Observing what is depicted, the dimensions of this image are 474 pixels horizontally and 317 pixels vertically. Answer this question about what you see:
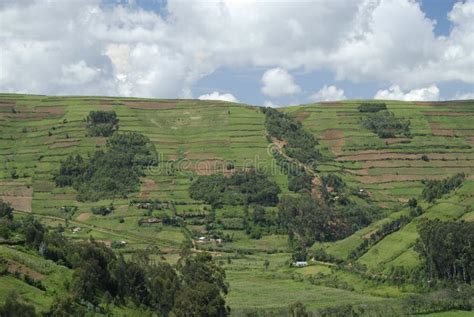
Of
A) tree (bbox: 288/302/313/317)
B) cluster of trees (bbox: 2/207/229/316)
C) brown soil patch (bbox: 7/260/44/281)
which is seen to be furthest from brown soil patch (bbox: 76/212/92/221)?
brown soil patch (bbox: 7/260/44/281)

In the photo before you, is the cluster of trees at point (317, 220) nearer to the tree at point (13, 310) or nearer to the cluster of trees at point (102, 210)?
the cluster of trees at point (102, 210)

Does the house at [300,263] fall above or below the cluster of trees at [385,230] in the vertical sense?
below

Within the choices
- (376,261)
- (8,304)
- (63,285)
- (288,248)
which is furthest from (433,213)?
(8,304)

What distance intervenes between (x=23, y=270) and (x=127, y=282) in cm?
1909

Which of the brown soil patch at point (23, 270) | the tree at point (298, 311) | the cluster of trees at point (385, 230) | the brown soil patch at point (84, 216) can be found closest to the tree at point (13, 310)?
the brown soil patch at point (23, 270)

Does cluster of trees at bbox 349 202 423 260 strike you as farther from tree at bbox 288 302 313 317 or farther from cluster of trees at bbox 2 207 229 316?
tree at bbox 288 302 313 317

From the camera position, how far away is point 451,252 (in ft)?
391

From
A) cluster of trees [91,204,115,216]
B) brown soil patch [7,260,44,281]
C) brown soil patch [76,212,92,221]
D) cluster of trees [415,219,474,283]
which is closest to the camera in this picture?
brown soil patch [7,260,44,281]

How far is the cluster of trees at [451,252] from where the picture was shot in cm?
11869

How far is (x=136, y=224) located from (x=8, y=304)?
4967 inches

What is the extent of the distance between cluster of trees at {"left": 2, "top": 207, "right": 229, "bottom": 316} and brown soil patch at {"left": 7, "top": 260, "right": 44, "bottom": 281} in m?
3.76

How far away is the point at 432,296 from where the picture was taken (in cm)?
11238

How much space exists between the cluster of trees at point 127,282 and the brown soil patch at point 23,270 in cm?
376

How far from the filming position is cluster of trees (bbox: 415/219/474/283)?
11869 centimetres
